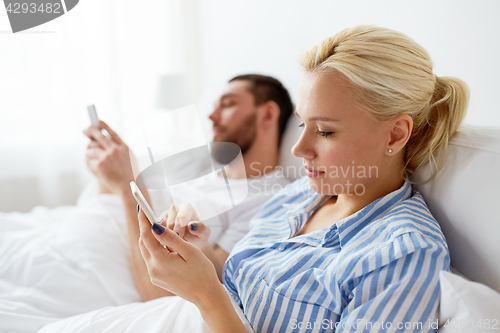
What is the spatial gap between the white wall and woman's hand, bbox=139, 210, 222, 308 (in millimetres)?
768

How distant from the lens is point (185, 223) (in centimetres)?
89

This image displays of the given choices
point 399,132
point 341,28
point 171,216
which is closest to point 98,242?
point 171,216

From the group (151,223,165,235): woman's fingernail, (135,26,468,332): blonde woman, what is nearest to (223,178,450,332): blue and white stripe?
(135,26,468,332): blonde woman

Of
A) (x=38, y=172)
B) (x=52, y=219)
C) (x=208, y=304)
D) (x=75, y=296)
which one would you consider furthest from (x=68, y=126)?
(x=208, y=304)

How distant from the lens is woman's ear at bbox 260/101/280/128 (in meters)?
1.56

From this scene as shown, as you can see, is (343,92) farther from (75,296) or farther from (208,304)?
(75,296)

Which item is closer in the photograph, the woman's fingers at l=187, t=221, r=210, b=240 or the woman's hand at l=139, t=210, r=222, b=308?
the woman's hand at l=139, t=210, r=222, b=308

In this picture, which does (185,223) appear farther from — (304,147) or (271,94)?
(271,94)

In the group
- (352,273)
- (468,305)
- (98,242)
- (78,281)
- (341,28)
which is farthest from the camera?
(341,28)

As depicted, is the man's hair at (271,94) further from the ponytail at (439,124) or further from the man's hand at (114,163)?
A: the ponytail at (439,124)

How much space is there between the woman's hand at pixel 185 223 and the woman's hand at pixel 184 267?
0.56ft

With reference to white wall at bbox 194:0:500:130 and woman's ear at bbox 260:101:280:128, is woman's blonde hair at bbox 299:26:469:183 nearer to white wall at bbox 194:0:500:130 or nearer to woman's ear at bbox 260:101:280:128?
white wall at bbox 194:0:500:130

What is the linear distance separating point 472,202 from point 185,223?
2.05ft

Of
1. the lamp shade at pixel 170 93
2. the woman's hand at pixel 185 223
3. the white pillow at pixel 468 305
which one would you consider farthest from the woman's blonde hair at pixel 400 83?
the lamp shade at pixel 170 93
